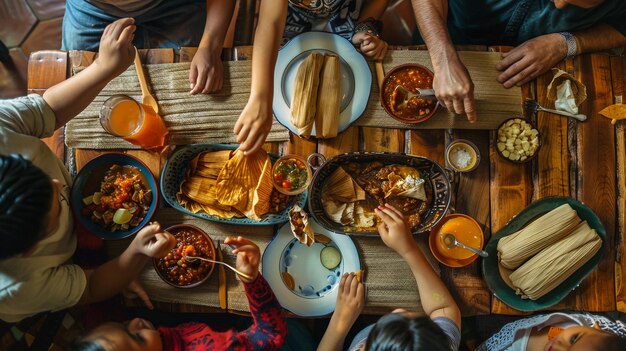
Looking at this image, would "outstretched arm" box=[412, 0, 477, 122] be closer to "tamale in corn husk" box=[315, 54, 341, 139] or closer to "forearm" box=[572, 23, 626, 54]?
"tamale in corn husk" box=[315, 54, 341, 139]

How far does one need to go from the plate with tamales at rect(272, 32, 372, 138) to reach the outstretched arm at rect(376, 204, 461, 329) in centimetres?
42

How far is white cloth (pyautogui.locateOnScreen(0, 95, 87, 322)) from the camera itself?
1.43m

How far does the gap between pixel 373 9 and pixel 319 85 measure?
0.59 metres

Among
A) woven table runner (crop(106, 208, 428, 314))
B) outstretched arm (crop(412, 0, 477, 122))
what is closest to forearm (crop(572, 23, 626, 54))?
outstretched arm (crop(412, 0, 477, 122))

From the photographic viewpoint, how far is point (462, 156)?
175 cm

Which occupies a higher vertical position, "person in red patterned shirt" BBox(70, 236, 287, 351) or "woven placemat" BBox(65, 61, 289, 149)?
"woven placemat" BBox(65, 61, 289, 149)

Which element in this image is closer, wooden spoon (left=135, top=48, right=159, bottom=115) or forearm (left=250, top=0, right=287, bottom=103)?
forearm (left=250, top=0, right=287, bottom=103)

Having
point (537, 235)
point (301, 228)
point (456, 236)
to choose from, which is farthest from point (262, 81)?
point (537, 235)

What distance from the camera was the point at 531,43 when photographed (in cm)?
177

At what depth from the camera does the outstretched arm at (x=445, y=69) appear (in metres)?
1.66

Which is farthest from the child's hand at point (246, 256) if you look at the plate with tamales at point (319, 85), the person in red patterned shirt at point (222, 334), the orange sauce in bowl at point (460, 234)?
the orange sauce in bowl at point (460, 234)

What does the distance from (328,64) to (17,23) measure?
234 centimetres

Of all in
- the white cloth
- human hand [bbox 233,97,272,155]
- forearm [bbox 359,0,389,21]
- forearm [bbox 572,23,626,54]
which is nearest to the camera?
the white cloth

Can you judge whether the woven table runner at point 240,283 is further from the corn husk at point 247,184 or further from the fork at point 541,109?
the fork at point 541,109
